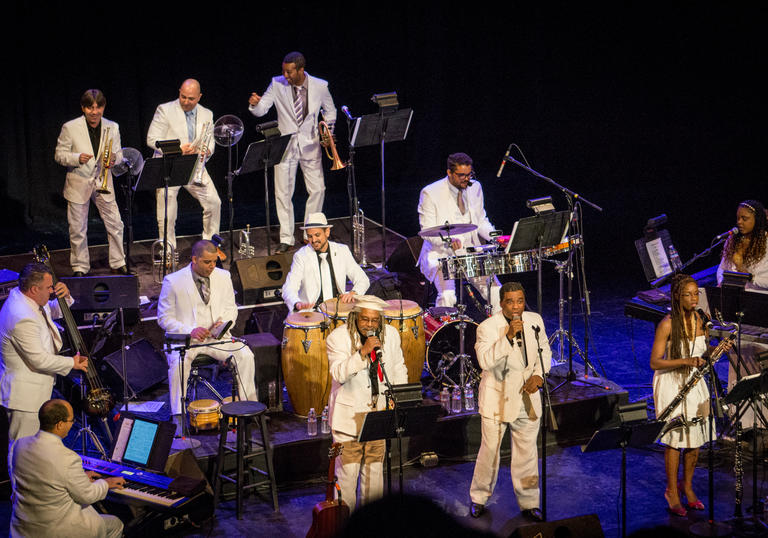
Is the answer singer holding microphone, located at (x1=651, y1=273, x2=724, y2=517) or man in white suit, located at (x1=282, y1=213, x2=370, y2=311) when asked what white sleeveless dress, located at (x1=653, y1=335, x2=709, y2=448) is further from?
man in white suit, located at (x1=282, y1=213, x2=370, y2=311)

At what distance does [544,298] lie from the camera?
1334 centimetres

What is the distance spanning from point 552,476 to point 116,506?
3758 mm

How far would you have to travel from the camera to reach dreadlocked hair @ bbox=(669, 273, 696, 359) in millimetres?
7426

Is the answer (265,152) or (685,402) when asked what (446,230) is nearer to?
(265,152)

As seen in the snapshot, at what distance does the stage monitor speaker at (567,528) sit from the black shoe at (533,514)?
2.44 meters

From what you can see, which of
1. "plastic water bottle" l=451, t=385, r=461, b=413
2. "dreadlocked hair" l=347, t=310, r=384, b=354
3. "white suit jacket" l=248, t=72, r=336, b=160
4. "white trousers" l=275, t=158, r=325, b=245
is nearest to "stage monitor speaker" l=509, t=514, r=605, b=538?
"dreadlocked hair" l=347, t=310, r=384, b=354

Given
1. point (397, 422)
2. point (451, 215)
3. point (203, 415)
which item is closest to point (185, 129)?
point (451, 215)

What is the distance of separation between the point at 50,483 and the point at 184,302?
9.88 feet

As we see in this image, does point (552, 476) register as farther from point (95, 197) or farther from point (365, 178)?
point (365, 178)

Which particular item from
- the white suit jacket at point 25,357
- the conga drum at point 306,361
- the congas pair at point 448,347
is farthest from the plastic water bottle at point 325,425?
the white suit jacket at point 25,357

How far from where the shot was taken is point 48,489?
6.16 meters

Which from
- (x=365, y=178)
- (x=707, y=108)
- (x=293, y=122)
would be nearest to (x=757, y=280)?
(x=293, y=122)

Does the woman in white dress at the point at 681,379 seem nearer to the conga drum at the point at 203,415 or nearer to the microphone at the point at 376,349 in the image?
the microphone at the point at 376,349

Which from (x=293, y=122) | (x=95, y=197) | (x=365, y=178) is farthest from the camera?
(x=365, y=178)
